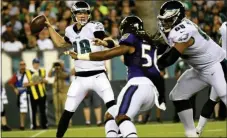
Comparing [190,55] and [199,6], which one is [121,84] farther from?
[190,55]

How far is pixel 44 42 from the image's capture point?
54.3 ft

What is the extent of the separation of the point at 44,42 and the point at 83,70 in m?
6.53

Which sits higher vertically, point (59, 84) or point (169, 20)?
point (169, 20)

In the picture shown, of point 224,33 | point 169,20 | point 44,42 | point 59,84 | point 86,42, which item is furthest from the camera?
point 44,42

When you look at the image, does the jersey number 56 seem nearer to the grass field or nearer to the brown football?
the brown football

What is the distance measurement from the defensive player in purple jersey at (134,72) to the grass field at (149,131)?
4.18 metres

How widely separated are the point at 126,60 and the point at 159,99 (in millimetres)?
584

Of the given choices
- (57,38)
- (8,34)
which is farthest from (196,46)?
(8,34)

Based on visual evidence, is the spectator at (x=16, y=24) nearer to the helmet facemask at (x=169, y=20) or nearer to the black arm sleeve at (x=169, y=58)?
the helmet facemask at (x=169, y=20)

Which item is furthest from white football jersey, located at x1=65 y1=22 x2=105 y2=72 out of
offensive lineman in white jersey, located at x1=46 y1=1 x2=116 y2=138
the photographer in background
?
the photographer in background

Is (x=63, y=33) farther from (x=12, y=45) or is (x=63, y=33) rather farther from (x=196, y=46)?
(x=196, y=46)

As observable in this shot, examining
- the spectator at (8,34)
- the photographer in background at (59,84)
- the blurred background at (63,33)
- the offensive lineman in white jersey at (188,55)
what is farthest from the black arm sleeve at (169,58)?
the spectator at (8,34)

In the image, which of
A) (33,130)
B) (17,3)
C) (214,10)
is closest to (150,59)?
(33,130)

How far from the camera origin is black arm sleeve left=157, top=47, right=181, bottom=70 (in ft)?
27.8
